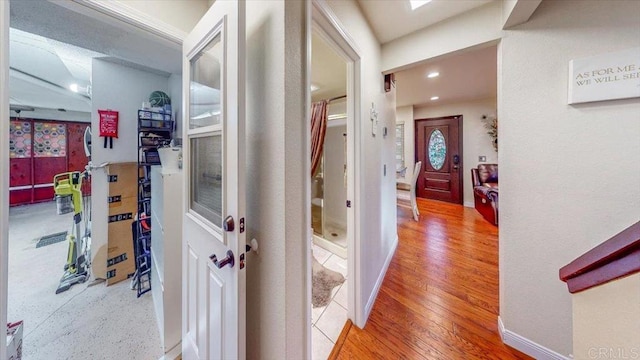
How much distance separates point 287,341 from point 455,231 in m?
3.53

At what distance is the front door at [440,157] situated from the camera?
16.6ft

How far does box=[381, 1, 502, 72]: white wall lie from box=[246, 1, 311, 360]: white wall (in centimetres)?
134

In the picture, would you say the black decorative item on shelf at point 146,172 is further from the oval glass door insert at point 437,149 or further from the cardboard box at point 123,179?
the oval glass door insert at point 437,149

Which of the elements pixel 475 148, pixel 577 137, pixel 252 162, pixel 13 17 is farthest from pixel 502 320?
pixel 475 148

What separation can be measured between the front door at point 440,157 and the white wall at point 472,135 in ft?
0.34

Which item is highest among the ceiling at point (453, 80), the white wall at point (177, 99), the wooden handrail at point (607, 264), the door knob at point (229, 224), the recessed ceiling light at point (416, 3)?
the ceiling at point (453, 80)

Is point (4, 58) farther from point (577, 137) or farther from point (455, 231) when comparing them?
point (455, 231)

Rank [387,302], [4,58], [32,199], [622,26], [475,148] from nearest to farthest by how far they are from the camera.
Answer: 1. [4,58]
2. [622,26]
3. [387,302]
4. [475,148]
5. [32,199]

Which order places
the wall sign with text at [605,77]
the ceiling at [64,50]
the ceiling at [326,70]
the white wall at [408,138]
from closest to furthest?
the wall sign with text at [605,77] < the ceiling at [64,50] < the ceiling at [326,70] < the white wall at [408,138]

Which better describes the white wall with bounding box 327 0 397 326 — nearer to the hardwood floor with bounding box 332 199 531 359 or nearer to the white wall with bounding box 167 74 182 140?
the hardwood floor with bounding box 332 199 531 359

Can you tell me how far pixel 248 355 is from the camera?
102 centimetres

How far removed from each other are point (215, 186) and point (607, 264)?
1.54 m

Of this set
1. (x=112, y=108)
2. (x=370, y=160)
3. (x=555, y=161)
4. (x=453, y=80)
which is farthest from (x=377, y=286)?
(x=453, y=80)

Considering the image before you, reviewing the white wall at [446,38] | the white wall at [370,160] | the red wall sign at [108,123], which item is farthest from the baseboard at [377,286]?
the red wall sign at [108,123]
